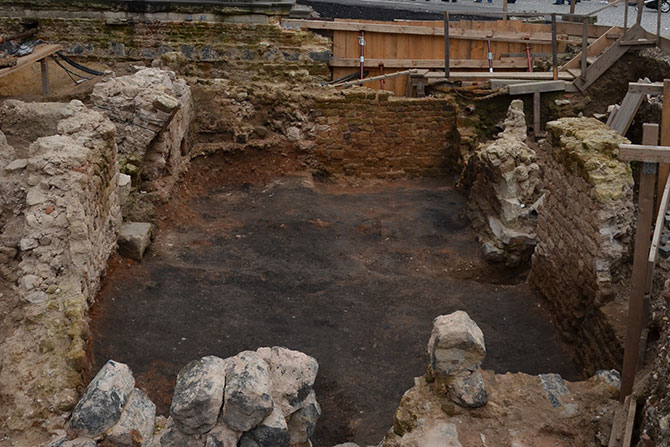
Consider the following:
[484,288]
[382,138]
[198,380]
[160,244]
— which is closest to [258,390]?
[198,380]

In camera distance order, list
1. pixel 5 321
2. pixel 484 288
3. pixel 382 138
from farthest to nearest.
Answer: pixel 382 138
pixel 484 288
pixel 5 321

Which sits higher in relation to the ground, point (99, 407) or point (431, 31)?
point (431, 31)

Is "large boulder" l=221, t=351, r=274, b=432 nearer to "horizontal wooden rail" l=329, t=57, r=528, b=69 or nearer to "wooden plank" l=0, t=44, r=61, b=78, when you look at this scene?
"wooden plank" l=0, t=44, r=61, b=78

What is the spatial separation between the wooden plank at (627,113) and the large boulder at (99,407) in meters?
7.34

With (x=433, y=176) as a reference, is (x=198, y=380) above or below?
above

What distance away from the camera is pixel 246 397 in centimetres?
455

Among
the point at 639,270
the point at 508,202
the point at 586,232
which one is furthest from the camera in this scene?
the point at 508,202

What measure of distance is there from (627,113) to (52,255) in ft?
23.1

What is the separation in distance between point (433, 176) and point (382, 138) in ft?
3.78

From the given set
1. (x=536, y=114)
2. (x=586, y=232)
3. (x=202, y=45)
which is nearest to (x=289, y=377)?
(x=586, y=232)

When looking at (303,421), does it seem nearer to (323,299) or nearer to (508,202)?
(323,299)

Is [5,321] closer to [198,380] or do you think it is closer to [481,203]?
[198,380]

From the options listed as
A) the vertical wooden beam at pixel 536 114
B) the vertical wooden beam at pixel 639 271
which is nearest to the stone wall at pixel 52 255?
the vertical wooden beam at pixel 639 271

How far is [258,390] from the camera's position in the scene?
4570mm
